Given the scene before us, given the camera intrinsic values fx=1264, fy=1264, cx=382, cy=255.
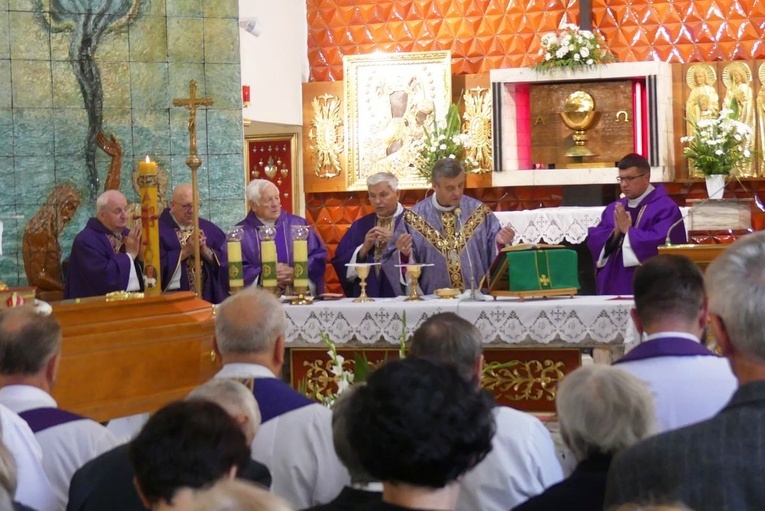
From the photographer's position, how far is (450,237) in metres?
8.36

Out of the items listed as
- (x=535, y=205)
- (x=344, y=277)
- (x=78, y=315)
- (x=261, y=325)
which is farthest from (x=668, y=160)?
(x=261, y=325)

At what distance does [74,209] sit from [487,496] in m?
7.08

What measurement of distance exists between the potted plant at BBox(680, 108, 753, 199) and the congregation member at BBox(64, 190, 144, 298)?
577cm

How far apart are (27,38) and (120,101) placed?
2.80ft

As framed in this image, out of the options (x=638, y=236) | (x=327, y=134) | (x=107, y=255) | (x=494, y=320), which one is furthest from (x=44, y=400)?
(x=327, y=134)

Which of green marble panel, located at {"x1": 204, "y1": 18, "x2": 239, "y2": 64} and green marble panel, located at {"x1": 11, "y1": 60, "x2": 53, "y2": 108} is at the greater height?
green marble panel, located at {"x1": 204, "y1": 18, "x2": 239, "y2": 64}

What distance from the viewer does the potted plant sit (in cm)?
1194

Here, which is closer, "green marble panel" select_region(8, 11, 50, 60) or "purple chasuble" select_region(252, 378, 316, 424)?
"purple chasuble" select_region(252, 378, 316, 424)

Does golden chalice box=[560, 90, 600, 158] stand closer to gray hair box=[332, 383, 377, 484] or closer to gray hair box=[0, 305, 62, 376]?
gray hair box=[0, 305, 62, 376]

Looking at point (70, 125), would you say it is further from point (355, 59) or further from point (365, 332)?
point (355, 59)

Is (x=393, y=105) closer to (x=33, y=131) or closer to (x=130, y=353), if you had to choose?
(x=33, y=131)

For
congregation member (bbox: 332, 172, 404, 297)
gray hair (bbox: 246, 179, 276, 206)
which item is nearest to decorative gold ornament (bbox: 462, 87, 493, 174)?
congregation member (bbox: 332, 172, 404, 297)

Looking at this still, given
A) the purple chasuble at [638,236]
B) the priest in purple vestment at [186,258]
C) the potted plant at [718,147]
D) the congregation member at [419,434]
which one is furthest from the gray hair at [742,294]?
the potted plant at [718,147]

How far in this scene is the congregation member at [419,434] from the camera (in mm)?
2188
